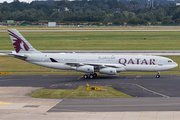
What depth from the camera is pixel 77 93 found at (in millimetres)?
35094

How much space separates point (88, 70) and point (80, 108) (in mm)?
18102

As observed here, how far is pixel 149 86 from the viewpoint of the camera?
39.8m

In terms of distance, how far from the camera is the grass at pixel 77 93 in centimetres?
3391

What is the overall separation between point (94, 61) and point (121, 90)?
12043 mm

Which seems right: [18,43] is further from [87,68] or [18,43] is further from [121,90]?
A: [121,90]

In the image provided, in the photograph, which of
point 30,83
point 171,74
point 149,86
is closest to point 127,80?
point 149,86

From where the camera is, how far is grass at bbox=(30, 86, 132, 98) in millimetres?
33906

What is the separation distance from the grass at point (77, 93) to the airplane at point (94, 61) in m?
9.83

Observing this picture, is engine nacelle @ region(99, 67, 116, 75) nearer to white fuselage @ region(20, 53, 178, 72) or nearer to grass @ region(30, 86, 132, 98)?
white fuselage @ region(20, 53, 178, 72)

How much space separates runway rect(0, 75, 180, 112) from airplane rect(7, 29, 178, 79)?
5.70 feet

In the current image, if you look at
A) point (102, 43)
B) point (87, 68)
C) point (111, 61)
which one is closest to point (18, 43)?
point (87, 68)

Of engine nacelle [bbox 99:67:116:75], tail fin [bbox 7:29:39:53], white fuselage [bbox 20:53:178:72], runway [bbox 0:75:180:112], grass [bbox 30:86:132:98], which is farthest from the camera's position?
tail fin [bbox 7:29:39:53]

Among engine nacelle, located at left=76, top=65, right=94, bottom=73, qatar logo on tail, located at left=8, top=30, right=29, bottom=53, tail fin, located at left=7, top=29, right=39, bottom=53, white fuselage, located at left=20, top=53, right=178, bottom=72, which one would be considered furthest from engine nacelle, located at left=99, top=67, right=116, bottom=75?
qatar logo on tail, located at left=8, top=30, right=29, bottom=53

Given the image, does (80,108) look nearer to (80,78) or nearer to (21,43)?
(80,78)
